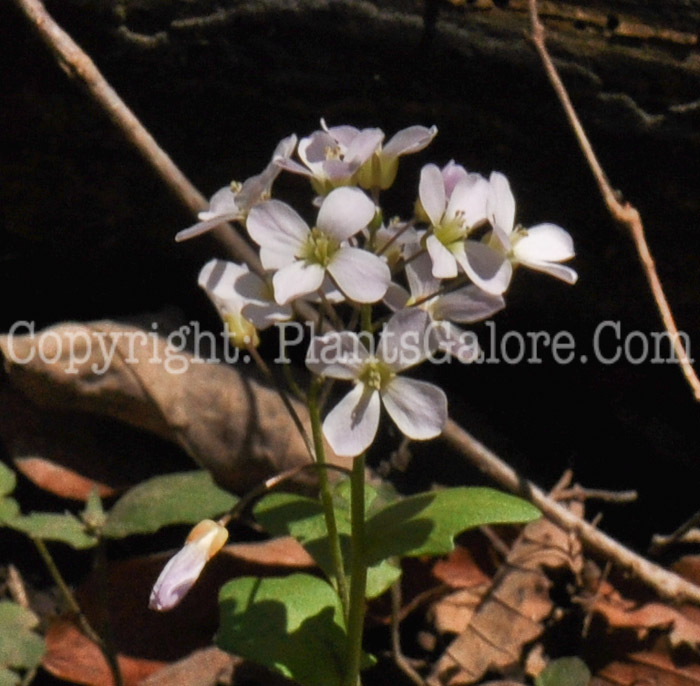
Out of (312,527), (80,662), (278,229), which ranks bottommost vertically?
(80,662)

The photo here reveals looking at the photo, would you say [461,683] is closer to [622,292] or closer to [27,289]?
[622,292]

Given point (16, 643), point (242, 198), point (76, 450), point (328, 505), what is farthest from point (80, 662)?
point (242, 198)

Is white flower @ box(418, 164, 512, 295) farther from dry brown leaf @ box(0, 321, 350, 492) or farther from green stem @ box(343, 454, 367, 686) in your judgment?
dry brown leaf @ box(0, 321, 350, 492)

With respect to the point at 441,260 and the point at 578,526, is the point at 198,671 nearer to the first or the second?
the point at 578,526

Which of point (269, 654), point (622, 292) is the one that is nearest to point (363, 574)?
point (269, 654)

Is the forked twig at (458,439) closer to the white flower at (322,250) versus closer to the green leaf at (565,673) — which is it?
the green leaf at (565,673)

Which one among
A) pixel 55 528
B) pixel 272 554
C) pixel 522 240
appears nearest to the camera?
pixel 522 240

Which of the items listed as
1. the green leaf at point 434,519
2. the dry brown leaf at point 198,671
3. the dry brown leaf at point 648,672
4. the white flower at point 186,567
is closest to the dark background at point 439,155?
the dry brown leaf at point 648,672

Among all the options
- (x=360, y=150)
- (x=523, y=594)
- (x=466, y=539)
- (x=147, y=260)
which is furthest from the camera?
(x=147, y=260)
